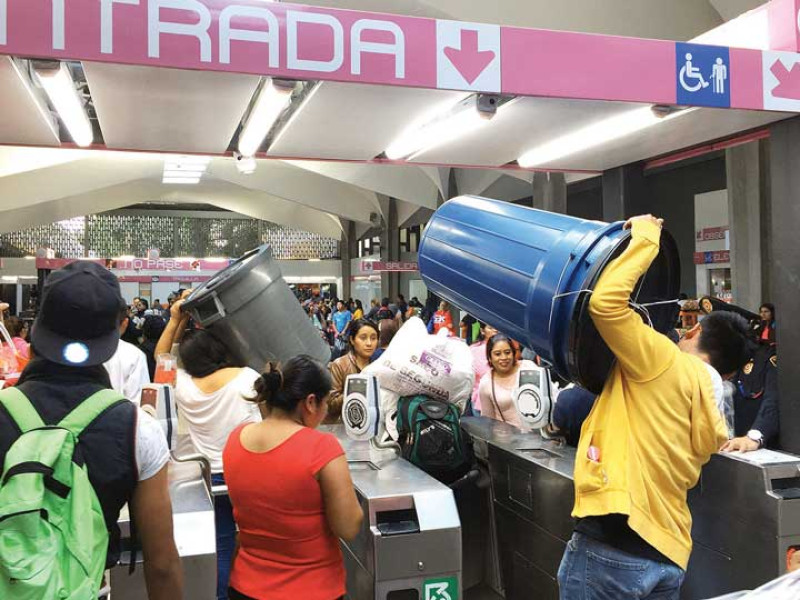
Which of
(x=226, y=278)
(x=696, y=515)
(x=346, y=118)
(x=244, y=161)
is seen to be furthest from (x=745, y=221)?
(x=226, y=278)

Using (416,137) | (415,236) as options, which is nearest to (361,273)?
(415,236)

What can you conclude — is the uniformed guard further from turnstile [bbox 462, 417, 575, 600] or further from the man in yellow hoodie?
the man in yellow hoodie

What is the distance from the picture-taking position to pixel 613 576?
183 centimetres

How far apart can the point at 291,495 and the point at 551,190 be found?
5768 millimetres

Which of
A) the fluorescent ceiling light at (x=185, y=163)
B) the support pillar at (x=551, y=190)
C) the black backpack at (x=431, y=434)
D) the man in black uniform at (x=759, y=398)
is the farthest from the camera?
the fluorescent ceiling light at (x=185, y=163)

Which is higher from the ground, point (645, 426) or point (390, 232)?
point (390, 232)

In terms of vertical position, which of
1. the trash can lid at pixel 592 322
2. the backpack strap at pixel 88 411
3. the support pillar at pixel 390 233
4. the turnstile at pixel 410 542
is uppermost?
the support pillar at pixel 390 233

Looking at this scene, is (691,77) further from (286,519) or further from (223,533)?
(223,533)

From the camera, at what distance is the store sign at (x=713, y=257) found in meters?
10.6

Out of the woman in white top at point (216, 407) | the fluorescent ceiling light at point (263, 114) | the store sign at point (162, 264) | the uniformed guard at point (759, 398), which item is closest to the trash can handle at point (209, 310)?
the woman in white top at point (216, 407)

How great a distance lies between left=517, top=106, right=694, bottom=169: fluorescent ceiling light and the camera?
390 cm

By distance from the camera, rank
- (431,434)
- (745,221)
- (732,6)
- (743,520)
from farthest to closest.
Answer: (745,221) → (732,6) → (431,434) → (743,520)

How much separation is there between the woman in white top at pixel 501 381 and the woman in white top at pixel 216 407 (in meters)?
1.52

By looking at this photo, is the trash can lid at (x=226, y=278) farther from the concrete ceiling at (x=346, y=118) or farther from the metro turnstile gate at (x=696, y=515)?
the metro turnstile gate at (x=696, y=515)
